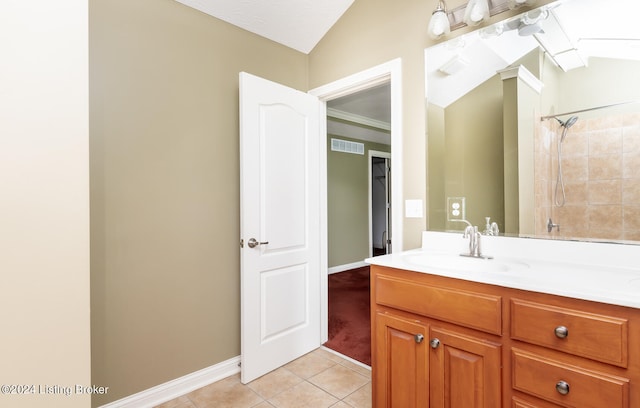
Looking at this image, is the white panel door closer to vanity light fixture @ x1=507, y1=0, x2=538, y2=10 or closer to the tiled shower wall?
vanity light fixture @ x1=507, y1=0, x2=538, y2=10

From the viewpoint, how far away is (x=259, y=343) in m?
2.09

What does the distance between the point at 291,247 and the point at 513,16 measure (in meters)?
1.93

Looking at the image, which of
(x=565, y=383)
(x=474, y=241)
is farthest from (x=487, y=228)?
(x=565, y=383)

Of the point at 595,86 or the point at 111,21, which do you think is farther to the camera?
the point at 111,21

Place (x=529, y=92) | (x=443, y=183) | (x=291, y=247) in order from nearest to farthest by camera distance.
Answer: (x=529, y=92) → (x=443, y=183) → (x=291, y=247)

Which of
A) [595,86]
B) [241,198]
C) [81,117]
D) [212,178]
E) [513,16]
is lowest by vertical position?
[241,198]

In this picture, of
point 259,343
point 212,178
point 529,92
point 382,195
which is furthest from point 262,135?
point 382,195

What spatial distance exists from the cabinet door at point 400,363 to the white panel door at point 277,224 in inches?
35.8

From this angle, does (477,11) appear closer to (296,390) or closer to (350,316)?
(296,390)

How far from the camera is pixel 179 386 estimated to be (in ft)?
6.30

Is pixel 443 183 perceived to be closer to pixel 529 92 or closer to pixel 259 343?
pixel 529 92

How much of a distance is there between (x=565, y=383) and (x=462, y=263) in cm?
68

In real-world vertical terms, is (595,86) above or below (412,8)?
below

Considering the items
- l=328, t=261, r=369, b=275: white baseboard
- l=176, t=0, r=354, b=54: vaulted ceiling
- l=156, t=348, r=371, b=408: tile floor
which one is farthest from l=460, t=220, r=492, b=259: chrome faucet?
l=328, t=261, r=369, b=275: white baseboard
